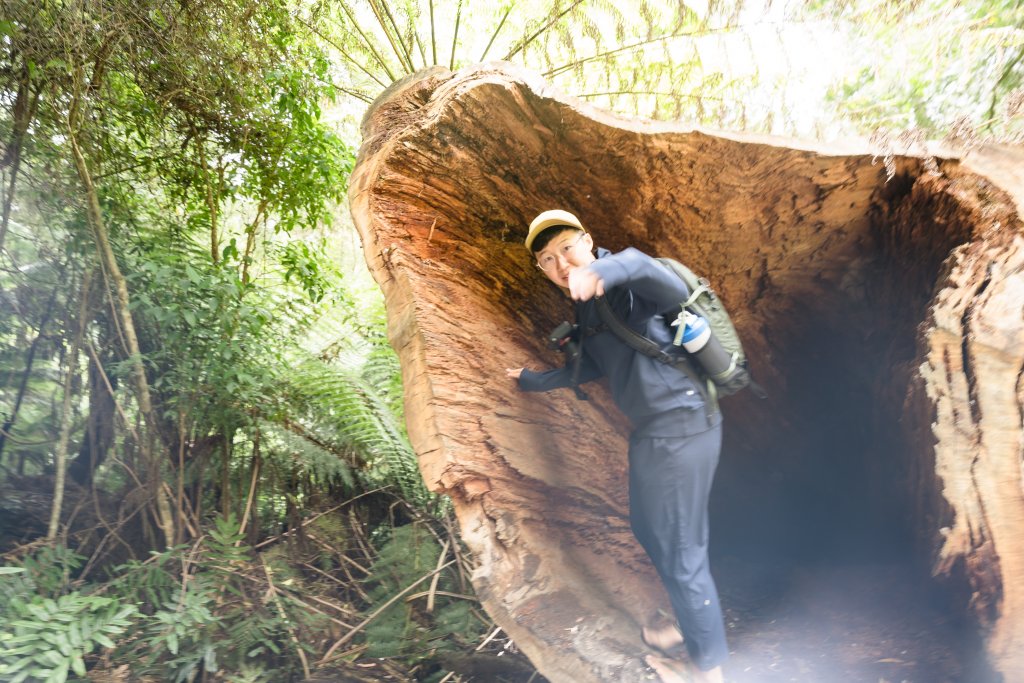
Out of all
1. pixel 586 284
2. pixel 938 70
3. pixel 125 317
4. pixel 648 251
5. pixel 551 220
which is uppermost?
pixel 938 70

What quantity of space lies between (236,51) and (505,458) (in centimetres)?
247

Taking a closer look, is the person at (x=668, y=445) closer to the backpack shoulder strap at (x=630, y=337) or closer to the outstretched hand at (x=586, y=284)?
the backpack shoulder strap at (x=630, y=337)

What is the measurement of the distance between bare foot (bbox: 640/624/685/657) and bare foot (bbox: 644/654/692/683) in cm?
6

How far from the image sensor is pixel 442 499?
3773 mm

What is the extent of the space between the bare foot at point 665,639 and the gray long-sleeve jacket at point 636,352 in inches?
35.3


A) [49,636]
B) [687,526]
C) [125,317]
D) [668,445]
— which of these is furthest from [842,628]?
[125,317]

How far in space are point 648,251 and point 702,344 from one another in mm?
826

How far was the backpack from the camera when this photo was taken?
230 centimetres

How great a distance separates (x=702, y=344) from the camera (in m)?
2.24

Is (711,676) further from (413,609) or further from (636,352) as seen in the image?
(413,609)

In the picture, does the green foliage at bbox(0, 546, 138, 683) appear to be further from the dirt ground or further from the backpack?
the dirt ground

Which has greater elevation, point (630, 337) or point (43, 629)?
point (630, 337)

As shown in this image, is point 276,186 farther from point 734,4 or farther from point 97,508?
point 734,4

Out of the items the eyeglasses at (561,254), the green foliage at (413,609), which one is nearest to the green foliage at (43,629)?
the green foliage at (413,609)
